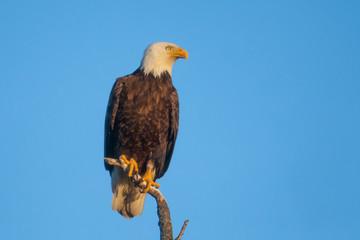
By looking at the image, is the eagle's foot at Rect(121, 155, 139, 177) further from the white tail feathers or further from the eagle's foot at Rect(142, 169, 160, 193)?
the white tail feathers

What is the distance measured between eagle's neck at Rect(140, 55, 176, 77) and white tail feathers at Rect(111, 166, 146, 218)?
4.87 feet

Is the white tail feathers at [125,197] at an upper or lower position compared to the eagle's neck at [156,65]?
lower

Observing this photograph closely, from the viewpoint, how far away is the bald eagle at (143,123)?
5.99 meters

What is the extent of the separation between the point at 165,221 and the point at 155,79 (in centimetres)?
226

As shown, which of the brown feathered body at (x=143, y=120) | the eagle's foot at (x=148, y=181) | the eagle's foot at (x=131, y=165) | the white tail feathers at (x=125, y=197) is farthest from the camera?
the white tail feathers at (x=125, y=197)

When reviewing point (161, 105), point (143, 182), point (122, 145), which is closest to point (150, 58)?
point (161, 105)

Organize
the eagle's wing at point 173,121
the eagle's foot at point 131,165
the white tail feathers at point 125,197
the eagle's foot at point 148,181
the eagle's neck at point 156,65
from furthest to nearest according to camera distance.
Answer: the white tail feathers at point 125,197
the eagle's neck at point 156,65
the eagle's wing at point 173,121
the eagle's foot at point 148,181
the eagle's foot at point 131,165

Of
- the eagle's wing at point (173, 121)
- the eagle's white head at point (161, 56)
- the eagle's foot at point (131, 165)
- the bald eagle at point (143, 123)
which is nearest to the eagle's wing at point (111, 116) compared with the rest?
the bald eagle at point (143, 123)

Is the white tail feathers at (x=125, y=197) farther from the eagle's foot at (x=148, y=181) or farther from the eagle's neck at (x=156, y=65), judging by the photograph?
the eagle's neck at (x=156, y=65)

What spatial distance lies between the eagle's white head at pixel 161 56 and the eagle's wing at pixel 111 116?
22.2 inches

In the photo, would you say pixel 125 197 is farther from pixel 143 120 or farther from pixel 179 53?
pixel 179 53

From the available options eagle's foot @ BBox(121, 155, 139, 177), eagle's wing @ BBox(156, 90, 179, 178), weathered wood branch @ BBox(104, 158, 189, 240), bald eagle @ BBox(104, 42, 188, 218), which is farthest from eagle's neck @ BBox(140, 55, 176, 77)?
weathered wood branch @ BBox(104, 158, 189, 240)

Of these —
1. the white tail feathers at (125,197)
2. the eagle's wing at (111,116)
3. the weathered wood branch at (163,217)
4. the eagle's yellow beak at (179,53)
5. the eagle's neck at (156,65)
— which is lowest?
the weathered wood branch at (163,217)

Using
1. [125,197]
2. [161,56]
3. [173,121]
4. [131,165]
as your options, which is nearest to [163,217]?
[131,165]
